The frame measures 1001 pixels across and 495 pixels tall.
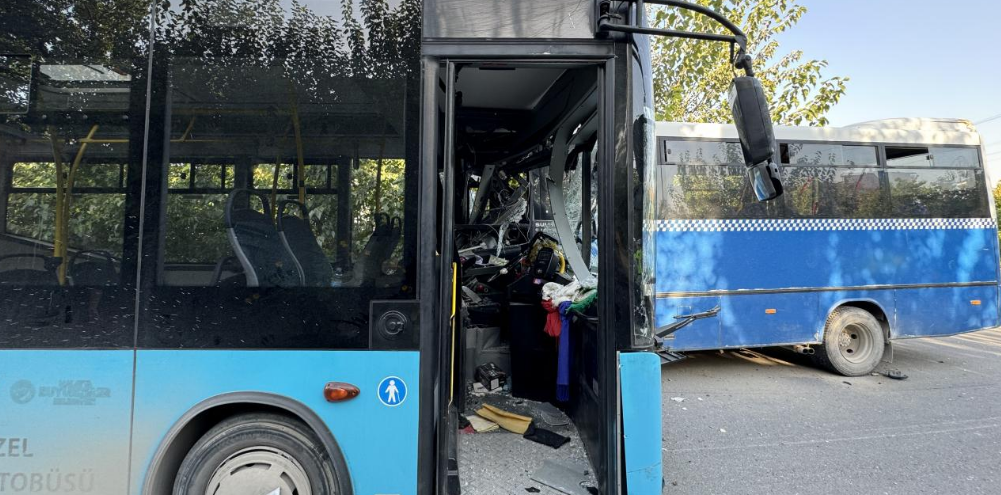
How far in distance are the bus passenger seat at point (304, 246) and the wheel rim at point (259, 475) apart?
0.78 metres

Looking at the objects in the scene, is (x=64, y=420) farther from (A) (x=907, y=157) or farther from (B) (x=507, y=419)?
(A) (x=907, y=157)

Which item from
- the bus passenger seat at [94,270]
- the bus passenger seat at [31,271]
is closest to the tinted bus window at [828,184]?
the bus passenger seat at [94,270]

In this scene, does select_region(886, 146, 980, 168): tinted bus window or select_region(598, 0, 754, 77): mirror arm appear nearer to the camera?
select_region(598, 0, 754, 77): mirror arm

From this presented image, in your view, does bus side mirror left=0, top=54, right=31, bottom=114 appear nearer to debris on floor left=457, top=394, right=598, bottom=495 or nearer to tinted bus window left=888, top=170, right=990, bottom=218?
debris on floor left=457, top=394, right=598, bottom=495

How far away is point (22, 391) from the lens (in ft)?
6.47

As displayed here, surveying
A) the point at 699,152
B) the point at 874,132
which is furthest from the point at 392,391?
the point at 874,132

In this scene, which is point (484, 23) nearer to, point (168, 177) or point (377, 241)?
point (377, 241)

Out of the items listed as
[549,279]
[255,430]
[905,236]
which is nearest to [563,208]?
[549,279]

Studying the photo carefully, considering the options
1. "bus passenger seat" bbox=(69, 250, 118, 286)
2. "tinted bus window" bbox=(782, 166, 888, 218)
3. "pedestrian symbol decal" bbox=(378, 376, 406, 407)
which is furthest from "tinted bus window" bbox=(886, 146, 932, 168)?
"bus passenger seat" bbox=(69, 250, 118, 286)

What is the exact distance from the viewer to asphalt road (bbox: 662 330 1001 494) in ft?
11.7

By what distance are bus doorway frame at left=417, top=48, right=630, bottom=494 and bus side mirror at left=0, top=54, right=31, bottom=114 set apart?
5.37ft

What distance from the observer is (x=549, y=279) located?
423 cm

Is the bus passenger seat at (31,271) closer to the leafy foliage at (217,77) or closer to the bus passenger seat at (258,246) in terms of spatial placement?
the leafy foliage at (217,77)

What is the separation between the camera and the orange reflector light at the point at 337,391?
79.3 inches
